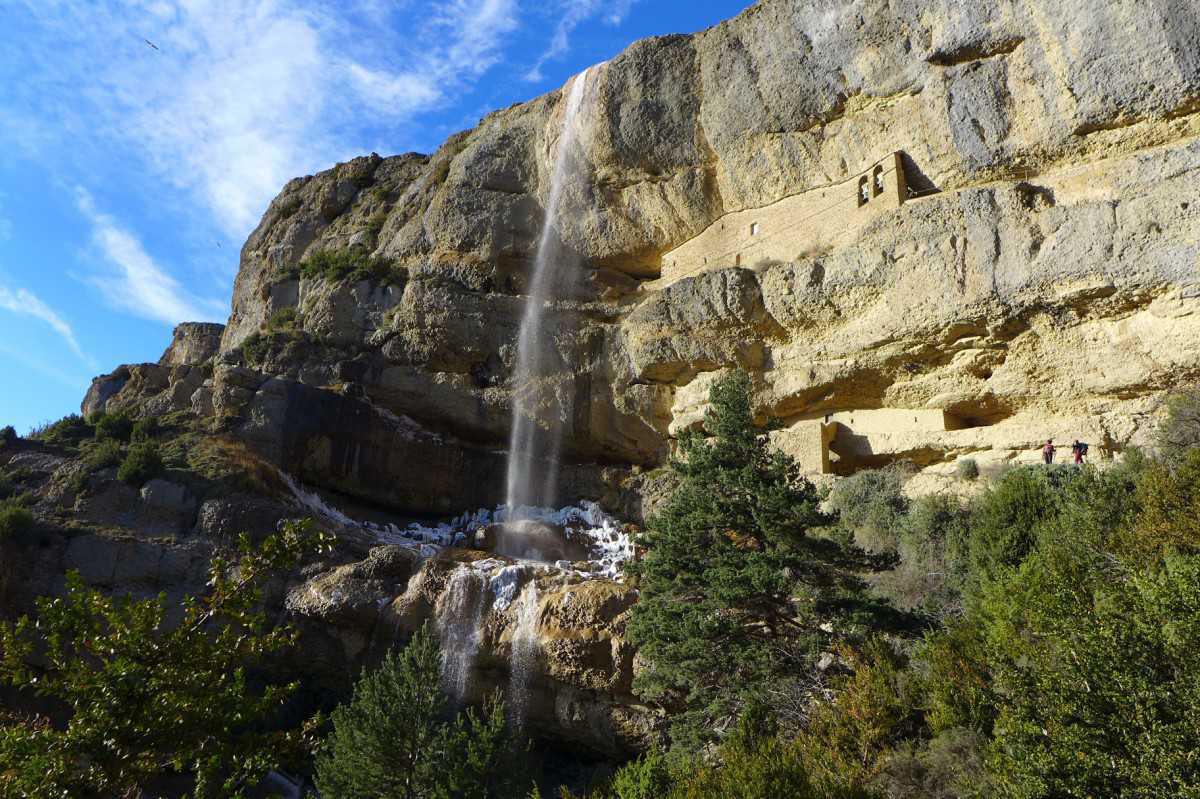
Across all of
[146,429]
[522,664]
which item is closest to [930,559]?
[522,664]

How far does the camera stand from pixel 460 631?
17.5 m

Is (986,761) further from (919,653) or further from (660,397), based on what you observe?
(660,397)

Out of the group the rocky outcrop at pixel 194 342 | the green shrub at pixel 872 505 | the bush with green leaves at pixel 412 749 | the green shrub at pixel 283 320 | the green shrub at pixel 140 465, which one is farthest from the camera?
the rocky outcrop at pixel 194 342

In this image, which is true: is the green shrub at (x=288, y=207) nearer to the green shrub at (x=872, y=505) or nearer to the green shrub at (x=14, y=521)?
the green shrub at (x=14, y=521)

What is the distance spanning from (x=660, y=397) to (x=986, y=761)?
1704cm

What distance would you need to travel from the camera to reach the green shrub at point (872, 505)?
741 inches

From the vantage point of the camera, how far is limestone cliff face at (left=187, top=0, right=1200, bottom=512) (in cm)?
1750

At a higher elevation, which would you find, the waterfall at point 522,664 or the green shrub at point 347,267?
the green shrub at point 347,267

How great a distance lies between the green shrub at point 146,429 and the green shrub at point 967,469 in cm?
1842

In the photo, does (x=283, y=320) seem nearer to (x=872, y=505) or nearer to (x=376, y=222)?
(x=376, y=222)

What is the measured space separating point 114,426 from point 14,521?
4766 millimetres

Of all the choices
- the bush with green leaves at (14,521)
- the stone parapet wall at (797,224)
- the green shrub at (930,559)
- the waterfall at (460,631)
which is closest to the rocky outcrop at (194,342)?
the bush with green leaves at (14,521)

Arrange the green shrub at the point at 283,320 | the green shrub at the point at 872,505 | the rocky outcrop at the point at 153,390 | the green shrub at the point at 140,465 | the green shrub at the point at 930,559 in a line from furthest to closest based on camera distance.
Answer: the green shrub at the point at 283,320
the rocky outcrop at the point at 153,390
the green shrub at the point at 140,465
the green shrub at the point at 872,505
the green shrub at the point at 930,559

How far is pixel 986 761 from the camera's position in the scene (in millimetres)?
8875
